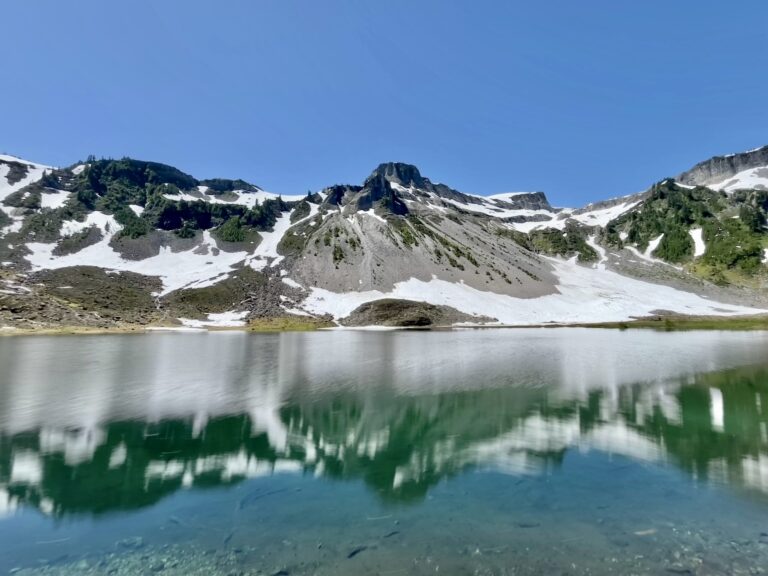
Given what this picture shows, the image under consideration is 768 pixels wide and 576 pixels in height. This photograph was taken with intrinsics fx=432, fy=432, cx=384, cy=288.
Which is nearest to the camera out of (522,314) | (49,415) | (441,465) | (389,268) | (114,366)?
(441,465)

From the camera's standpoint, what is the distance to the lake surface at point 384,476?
11.2 metres

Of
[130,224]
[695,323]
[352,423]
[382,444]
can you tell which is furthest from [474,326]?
[130,224]

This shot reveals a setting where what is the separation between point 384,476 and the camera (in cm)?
1673

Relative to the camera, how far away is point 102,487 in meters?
15.7

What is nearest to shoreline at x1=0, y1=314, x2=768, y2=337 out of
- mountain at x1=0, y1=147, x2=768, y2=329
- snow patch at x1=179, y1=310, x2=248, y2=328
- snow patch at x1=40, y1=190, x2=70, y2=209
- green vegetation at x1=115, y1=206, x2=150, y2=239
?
snow patch at x1=179, y1=310, x2=248, y2=328

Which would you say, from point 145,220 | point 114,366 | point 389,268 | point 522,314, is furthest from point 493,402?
point 145,220

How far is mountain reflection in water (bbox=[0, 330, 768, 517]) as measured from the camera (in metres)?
16.9

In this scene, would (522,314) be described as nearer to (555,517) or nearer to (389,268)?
(389,268)

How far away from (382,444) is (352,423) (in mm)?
3798

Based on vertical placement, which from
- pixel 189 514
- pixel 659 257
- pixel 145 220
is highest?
pixel 145 220

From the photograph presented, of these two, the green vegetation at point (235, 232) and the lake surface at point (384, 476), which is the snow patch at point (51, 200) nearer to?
the green vegetation at point (235, 232)

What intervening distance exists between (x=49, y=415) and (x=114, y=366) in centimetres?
2087

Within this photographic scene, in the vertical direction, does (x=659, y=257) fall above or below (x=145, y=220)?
below

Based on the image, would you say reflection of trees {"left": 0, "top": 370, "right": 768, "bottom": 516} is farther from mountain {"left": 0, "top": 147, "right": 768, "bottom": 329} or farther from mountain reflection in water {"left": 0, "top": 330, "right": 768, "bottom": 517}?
mountain {"left": 0, "top": 147, "right": 768, "bottom": 329}
